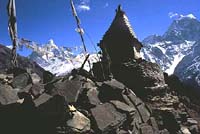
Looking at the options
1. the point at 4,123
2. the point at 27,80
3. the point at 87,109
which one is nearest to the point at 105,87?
the point at 87,109

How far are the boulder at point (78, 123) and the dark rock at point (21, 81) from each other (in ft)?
13.0

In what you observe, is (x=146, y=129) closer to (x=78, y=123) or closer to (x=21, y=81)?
(x=78, y=123)

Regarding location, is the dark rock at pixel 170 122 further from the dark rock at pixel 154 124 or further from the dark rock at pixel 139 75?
the dark rock at pixel 139 75

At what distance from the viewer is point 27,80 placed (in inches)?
770

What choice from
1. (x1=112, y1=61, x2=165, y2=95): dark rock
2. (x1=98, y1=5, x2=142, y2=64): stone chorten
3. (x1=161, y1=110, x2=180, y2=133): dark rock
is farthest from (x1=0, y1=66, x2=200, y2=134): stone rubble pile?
(x1=98, y1=5, x2=142, y2=64): stone chorten

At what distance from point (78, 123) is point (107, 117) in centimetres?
188

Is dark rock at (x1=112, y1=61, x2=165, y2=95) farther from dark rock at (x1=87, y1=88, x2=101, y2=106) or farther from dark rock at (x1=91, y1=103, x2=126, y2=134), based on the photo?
dark rock at (x1=91, y1=103, x2=126, y2=134)

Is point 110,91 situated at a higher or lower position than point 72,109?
higher

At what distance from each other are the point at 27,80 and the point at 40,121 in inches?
159

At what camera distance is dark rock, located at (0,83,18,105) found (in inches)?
641

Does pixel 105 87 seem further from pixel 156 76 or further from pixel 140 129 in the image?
pixel 156 76

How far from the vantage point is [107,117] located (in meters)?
17.5

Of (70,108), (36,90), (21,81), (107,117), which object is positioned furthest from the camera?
(21,81)

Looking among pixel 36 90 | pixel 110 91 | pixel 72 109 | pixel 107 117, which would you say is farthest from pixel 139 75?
pixel 72 109
